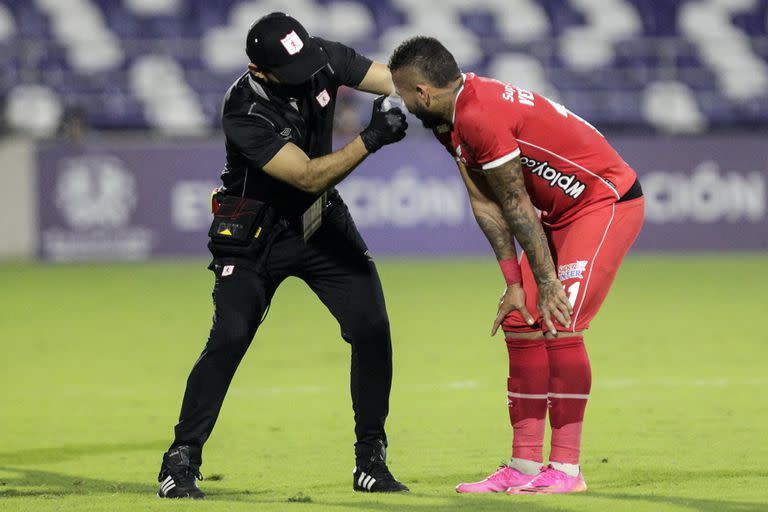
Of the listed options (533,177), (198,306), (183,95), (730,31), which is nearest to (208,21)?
(183,95)

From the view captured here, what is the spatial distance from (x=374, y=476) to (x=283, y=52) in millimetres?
1958

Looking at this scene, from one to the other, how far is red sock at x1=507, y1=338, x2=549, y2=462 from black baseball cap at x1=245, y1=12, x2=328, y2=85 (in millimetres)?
1556

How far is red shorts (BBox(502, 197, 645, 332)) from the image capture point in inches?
234

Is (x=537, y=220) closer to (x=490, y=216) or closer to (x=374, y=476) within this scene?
(x=490, y=216)

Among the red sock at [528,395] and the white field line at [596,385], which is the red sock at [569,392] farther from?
the white field line at [596,385]

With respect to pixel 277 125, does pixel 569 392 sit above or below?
below

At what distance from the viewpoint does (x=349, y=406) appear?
8.69 m

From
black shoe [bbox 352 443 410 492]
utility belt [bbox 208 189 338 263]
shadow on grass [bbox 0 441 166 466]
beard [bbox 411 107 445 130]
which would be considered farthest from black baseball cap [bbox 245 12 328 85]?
shadow on grass [bbox 0 441 166 466]

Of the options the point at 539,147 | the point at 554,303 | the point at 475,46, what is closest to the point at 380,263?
the point at 475,46

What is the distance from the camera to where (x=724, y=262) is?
19812mm

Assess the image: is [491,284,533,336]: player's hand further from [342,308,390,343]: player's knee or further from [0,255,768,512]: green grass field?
[0,255,768,512]: green grass field

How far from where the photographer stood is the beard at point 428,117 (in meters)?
5.79

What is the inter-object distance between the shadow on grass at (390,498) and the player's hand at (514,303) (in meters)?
0.80

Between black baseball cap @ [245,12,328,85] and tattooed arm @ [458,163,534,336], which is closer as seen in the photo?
black baseball cap @ [245,12,328,85]
